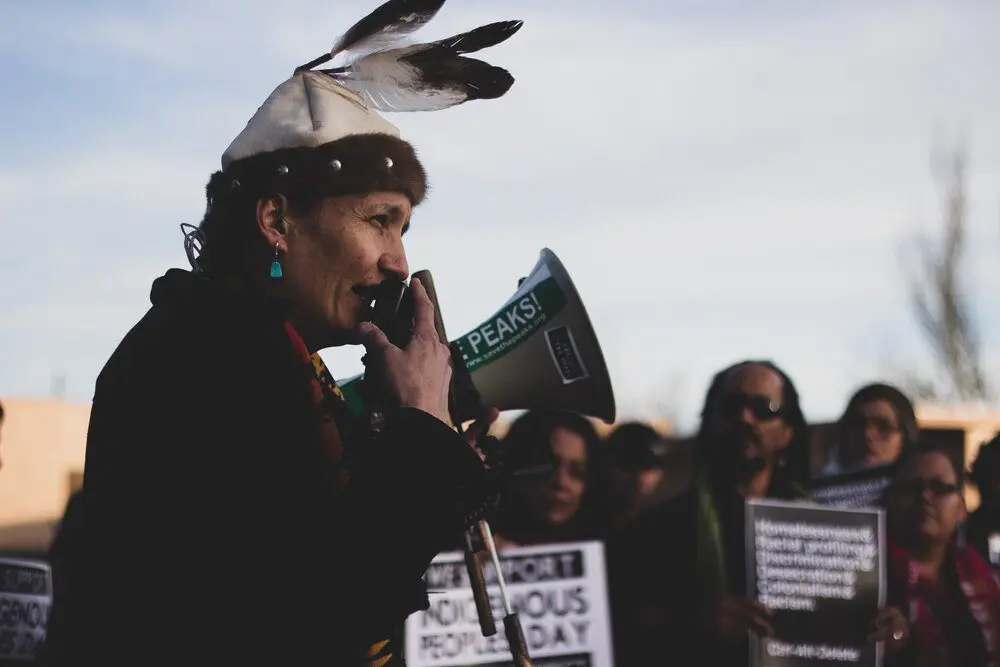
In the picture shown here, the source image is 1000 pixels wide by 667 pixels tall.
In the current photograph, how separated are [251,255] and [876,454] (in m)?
4.84

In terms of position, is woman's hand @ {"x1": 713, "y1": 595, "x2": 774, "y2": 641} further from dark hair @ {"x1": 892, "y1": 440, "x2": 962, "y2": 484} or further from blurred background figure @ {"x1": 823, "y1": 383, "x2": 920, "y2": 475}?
blurred background figure @ {"x1": 823, "y1": 383, "x2": 920, "y2": 475}

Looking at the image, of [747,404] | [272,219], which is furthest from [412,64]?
[747,404]

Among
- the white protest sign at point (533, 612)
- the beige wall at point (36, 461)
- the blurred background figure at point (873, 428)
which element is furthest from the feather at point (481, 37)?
the beige wall at point (36, 461)

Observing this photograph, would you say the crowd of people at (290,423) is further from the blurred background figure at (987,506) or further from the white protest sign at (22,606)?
the blurred background figure at (987,506)

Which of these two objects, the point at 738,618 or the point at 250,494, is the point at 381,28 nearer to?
the point at 250,494

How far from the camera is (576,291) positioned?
13.8 ft

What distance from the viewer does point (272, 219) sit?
2896mm

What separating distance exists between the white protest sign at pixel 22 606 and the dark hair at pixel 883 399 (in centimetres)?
352

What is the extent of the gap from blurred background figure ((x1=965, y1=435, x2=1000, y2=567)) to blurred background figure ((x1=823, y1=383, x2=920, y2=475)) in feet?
1.59

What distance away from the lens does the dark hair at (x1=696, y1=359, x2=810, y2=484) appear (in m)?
5.80

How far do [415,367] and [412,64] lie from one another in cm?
78

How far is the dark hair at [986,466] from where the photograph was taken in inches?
297

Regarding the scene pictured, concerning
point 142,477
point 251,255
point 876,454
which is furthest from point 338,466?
point 876,454

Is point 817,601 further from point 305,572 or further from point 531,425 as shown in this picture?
point 305,572
